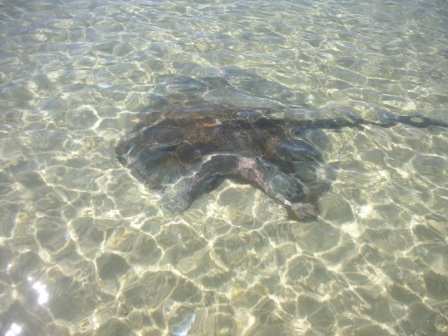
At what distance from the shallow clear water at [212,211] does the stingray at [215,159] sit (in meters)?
0.24

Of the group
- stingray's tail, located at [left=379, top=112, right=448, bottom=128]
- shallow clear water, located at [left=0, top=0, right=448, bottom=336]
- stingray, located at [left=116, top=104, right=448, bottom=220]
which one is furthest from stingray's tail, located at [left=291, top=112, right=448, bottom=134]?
stingray, located at [left=116, top=104, right=448, bottom=220]

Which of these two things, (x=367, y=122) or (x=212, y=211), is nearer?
(x=212, y=211)

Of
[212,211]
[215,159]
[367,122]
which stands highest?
[215,159]

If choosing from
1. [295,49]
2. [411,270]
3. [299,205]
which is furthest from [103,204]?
[295,49]

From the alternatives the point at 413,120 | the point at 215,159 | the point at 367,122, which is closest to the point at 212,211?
the point at 215,159

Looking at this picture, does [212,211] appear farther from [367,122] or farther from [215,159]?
[367,122]

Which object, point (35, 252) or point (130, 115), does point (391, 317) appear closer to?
point (35, 252)

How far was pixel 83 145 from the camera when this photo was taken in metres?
6.55

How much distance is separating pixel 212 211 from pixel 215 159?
902mm

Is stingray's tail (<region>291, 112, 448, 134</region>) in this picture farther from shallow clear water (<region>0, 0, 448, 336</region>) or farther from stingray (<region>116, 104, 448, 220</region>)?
stingray (<region>116, 104, 448, 220</region>)

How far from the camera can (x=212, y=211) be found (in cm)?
549

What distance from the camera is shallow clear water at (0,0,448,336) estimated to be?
14.2 ft

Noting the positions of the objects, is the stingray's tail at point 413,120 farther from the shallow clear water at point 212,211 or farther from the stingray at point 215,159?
the stingray at point 215,159

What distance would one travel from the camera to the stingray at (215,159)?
5.57 metres
